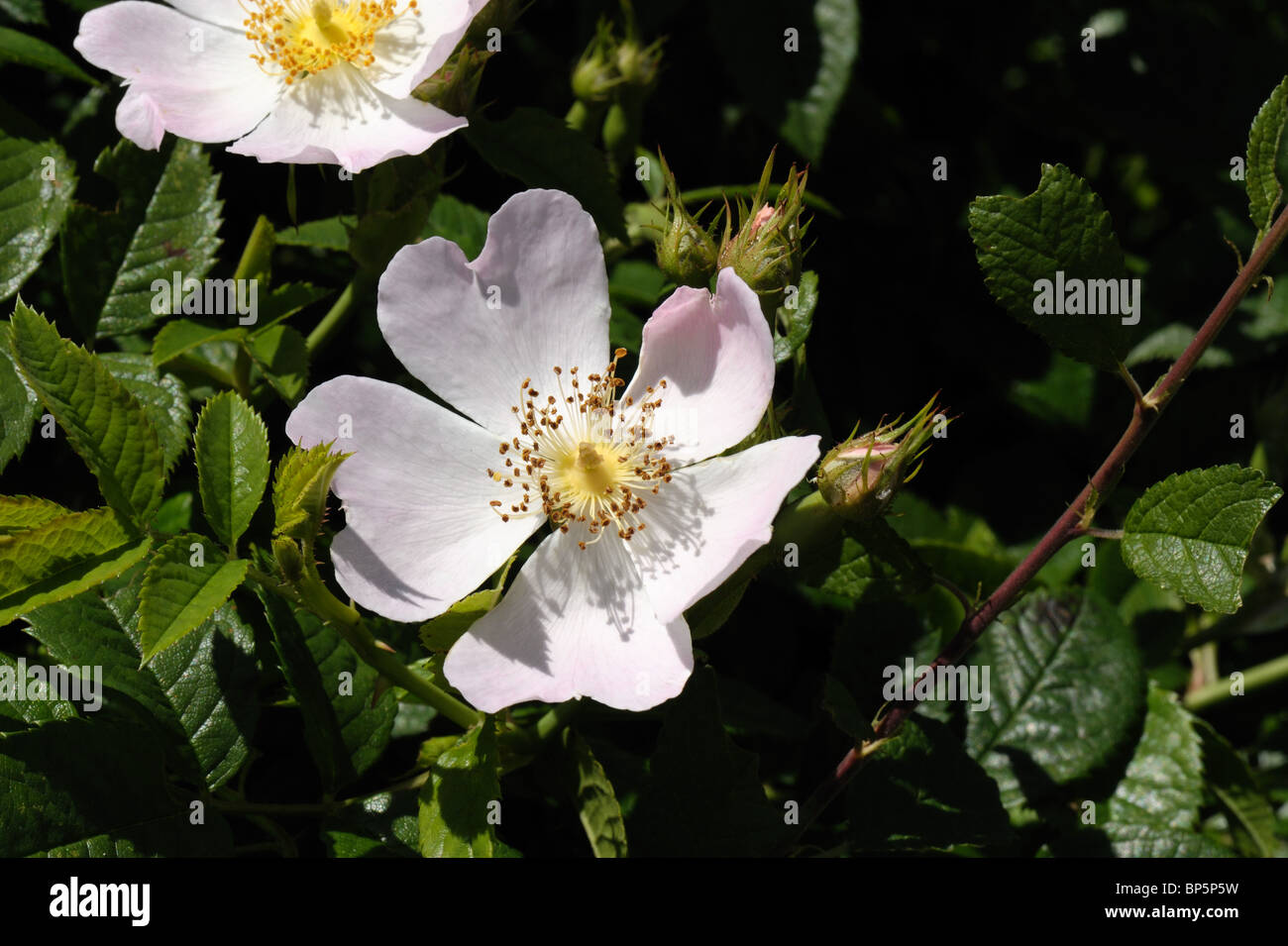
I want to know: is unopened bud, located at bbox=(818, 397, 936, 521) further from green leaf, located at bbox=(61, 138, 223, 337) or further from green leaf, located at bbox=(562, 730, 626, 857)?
green leaf, located at bbox=(61, 138, 223, 337)

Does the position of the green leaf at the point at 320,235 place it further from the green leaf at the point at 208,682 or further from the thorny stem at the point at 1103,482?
the thorny stem at the point at 1103,482

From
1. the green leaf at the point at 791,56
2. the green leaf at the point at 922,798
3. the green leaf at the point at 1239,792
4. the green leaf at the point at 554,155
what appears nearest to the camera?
the green leaf at the point at 922,798

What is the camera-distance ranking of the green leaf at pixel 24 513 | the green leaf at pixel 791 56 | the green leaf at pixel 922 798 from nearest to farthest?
the green leaf at pixel 24 513 → the green leaf at pixel 922 798 → the green leaf at pixel 791 56

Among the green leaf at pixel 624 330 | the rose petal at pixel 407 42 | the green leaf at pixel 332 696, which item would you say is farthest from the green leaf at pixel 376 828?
the rose petal at pixel 407 42

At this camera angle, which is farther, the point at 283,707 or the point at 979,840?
the point at 283,707

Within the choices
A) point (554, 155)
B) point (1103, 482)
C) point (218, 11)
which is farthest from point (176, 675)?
point (1103, 482)

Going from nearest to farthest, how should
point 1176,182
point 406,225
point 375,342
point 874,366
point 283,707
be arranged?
1. point 406,225
2. point 283,707
3. point 375,342
4. point 874,366
5. point 1176,182

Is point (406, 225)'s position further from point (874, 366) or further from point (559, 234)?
point (874, 366)
